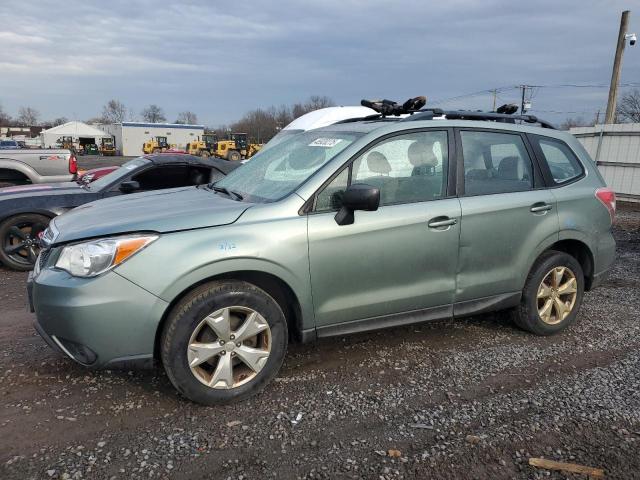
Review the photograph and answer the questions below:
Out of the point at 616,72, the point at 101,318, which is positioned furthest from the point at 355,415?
the point at 616,72

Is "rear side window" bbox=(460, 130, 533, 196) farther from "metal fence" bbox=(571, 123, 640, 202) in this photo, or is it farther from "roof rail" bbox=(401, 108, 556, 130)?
"metal fence" bbox=(571, 123, 640, 202)

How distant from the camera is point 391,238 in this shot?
3.43m

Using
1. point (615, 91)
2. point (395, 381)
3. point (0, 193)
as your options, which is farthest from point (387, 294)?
point (615, 91)

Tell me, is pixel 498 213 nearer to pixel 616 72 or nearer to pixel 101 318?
pixel 101 318

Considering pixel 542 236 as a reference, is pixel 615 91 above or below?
above

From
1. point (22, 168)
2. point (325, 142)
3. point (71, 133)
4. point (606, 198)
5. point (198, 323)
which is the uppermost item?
point (71, 133)

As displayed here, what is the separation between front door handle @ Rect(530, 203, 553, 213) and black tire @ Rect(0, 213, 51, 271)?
5.76 meters

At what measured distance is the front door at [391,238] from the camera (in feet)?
10.7

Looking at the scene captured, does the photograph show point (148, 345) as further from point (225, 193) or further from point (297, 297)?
point (225, 193)

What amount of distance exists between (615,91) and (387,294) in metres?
17.8

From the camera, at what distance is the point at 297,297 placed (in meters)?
3.20

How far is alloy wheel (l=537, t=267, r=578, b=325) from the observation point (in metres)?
4.23

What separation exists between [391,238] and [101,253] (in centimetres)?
185

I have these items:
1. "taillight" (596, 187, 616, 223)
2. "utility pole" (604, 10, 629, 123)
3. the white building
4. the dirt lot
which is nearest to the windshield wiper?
the dirt lot
